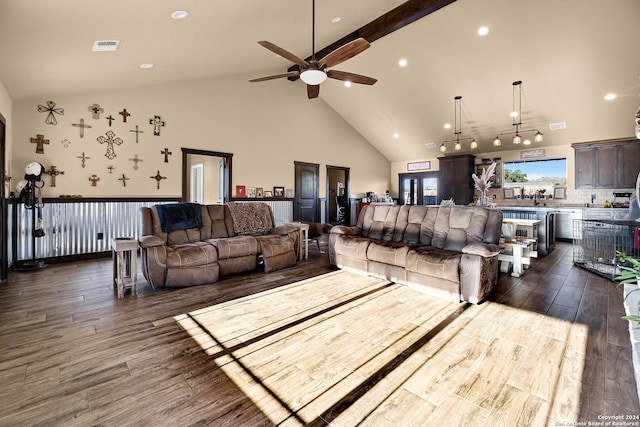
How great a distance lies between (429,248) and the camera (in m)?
3.79

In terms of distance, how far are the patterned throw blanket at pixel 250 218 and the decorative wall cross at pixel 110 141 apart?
2.57 metres

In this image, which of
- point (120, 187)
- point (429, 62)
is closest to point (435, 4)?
point (429, 62)

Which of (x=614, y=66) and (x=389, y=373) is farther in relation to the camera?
(x=614, y=66)

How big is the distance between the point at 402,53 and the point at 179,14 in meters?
4.67

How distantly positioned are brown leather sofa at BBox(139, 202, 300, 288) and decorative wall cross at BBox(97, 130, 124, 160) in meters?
2.29

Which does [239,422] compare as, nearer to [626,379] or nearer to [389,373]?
[389,373]

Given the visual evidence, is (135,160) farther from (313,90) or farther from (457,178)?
(457,178)

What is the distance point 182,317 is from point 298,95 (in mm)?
7212

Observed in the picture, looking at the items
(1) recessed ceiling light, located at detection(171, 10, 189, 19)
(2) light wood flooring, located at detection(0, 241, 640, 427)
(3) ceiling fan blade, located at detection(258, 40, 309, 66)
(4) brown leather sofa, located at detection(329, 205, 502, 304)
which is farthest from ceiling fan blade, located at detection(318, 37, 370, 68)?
(2) light wood flooring, located at detection(0, 241, 640, 427)

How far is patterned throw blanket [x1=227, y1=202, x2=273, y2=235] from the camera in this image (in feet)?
15.6

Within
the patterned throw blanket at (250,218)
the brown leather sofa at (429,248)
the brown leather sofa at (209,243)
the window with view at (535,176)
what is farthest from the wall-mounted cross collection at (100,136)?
the window with view at (535,176)

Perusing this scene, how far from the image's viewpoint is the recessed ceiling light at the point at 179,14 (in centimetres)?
327

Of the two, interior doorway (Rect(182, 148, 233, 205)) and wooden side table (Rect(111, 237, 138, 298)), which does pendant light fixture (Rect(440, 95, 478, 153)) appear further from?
wooden side table (Rect(111, 237, 138, 298))

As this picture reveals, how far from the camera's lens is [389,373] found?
1.88 meters
